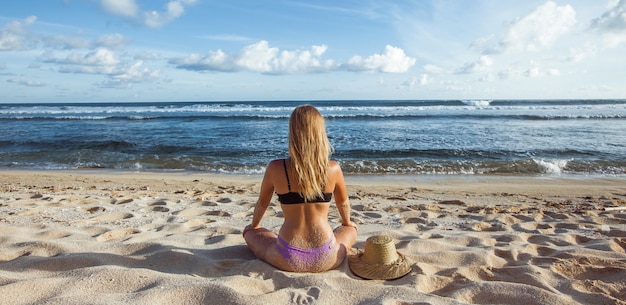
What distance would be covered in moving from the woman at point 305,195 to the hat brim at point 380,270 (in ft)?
0.61

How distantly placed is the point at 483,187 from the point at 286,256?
6.26m

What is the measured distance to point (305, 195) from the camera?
3.12m

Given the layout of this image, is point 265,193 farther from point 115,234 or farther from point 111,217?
point 111,217

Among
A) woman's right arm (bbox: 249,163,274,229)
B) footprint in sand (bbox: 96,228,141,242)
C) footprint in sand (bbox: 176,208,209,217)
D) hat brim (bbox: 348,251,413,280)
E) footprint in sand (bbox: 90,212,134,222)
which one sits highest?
woman's right arm (bbox: 249,163,274,229)

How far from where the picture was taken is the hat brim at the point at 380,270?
3.19 m

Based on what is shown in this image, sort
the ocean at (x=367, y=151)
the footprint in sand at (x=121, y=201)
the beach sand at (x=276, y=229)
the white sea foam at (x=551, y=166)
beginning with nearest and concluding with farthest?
the beach sand at (x=276, y=229), the footprint in sand at (x=121, y=201), the white sea foam at (x=551, y=166), the ocean at (x=367, y=151)

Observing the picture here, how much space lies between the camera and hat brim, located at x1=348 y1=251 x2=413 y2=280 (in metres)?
3.19

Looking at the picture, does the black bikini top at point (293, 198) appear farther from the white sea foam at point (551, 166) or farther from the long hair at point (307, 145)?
the white sea foam at point (551, 166)

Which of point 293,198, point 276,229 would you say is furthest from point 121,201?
point 293,198

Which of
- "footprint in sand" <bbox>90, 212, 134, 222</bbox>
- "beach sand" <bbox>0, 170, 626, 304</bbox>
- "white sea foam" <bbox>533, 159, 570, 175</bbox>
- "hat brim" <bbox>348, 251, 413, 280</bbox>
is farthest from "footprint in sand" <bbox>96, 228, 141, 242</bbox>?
"white sea foam" <bbox>533, 159, 570, 175</bbox>

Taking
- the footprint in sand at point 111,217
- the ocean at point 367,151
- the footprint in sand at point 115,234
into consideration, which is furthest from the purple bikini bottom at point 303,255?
the ocean at point 367,151

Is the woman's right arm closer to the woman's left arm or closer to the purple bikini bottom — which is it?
the purple bikini bottom

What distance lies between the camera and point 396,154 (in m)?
12.2

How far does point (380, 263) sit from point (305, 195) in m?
0.81
